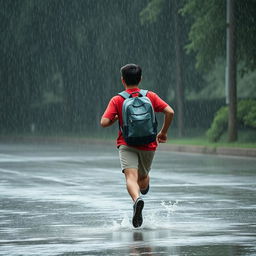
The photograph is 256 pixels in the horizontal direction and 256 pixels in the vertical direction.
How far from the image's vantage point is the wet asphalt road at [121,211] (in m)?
9.29

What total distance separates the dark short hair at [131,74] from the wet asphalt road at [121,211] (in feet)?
5.23

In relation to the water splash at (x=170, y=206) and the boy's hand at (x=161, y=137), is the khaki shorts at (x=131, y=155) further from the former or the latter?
the water splash at (x=170, y=206)

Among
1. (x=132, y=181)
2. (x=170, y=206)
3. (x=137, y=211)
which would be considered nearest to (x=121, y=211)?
(x=170, y=206)

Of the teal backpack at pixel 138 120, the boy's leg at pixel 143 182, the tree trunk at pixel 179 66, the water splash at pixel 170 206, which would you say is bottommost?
the water splash at pixel 170 206

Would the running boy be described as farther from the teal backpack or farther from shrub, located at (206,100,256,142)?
shrub, located at (206,100,256,142)

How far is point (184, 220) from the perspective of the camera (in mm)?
11648

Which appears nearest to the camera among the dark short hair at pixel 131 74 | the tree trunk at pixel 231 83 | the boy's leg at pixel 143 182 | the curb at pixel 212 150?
the dark short hair at pixel 131 74

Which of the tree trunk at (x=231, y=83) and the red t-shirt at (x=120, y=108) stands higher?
the tree trunk at (x=231, y=83)

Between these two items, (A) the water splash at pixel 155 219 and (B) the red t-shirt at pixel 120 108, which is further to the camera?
(A) the water splash at pixel 155 219

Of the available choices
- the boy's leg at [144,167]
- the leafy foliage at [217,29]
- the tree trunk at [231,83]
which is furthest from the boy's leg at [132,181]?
the leafy foliage at [217,29]

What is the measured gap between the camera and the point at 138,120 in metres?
10.6

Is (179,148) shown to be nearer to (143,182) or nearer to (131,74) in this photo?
(143,182)

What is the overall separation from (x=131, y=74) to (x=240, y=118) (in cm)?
2222

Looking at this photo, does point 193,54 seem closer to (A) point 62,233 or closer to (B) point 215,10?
(B) point 215,10
